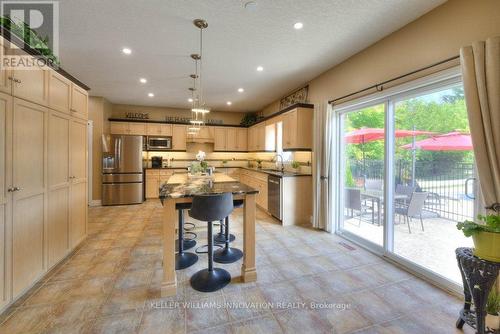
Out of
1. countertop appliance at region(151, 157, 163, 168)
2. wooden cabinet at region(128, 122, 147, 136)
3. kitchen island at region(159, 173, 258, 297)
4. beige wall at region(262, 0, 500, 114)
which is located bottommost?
kitchen island at region(159, 173, 258, 297)

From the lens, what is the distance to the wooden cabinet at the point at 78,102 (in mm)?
2906

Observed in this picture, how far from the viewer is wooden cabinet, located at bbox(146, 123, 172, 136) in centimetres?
671

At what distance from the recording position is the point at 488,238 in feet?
4.93

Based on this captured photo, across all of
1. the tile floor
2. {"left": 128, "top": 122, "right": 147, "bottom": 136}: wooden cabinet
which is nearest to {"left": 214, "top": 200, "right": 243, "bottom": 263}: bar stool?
the tile floor

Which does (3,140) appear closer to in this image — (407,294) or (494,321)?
(407,294)

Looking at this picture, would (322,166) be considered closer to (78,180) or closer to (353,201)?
(353,201)

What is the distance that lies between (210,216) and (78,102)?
2.58 meters

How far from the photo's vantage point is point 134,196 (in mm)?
5910

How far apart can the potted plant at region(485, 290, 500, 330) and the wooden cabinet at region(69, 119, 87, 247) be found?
431cm

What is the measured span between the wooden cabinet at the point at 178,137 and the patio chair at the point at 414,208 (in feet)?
19.5

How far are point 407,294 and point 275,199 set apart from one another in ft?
8.69

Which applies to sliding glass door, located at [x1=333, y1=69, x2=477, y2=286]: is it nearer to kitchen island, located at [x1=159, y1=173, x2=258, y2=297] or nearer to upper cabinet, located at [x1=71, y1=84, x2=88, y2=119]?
kitchen island, located at [x1=159, y1=173, x2=258, y2=297]

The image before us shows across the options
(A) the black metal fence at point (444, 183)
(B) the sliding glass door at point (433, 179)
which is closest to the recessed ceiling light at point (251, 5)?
(B) the sliding glass door at point (433, 179)

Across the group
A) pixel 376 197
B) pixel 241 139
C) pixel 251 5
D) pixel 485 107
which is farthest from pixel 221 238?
pixel 241 139
